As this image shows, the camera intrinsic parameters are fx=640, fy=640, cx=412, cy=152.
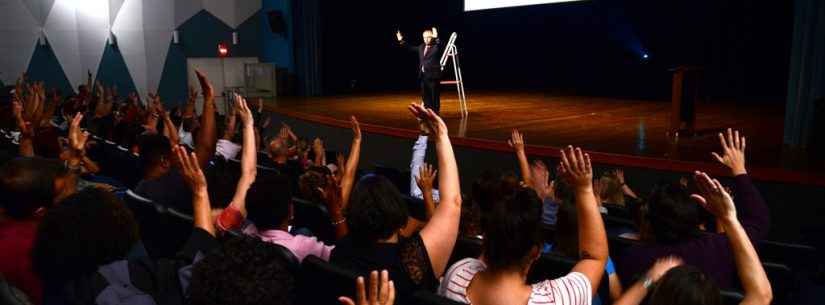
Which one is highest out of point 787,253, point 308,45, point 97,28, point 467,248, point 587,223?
point 97,28

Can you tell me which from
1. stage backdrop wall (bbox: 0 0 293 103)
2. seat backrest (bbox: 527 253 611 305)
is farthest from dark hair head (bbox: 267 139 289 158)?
stage backdrop wall (bbox: 0 0 293 103)

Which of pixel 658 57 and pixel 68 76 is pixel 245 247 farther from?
pixel 68 76

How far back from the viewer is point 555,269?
2.02 meters

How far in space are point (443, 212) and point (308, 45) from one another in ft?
33.8

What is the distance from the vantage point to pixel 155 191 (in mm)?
3176

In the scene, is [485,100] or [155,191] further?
[485,100]

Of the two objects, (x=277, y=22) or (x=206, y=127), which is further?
(x=277, y=22)

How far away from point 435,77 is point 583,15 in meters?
5.68

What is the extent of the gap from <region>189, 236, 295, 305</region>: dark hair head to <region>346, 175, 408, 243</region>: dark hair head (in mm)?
631

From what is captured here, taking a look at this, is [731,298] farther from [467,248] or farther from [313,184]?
[313,184]

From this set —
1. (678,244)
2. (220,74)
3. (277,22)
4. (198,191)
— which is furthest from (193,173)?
(220,74)

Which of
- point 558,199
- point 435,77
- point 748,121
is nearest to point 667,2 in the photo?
point 748,121

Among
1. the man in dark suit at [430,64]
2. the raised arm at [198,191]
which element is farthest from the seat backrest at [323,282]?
the man in dark suit at [430,64]

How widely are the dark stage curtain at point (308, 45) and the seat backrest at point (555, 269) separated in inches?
403
